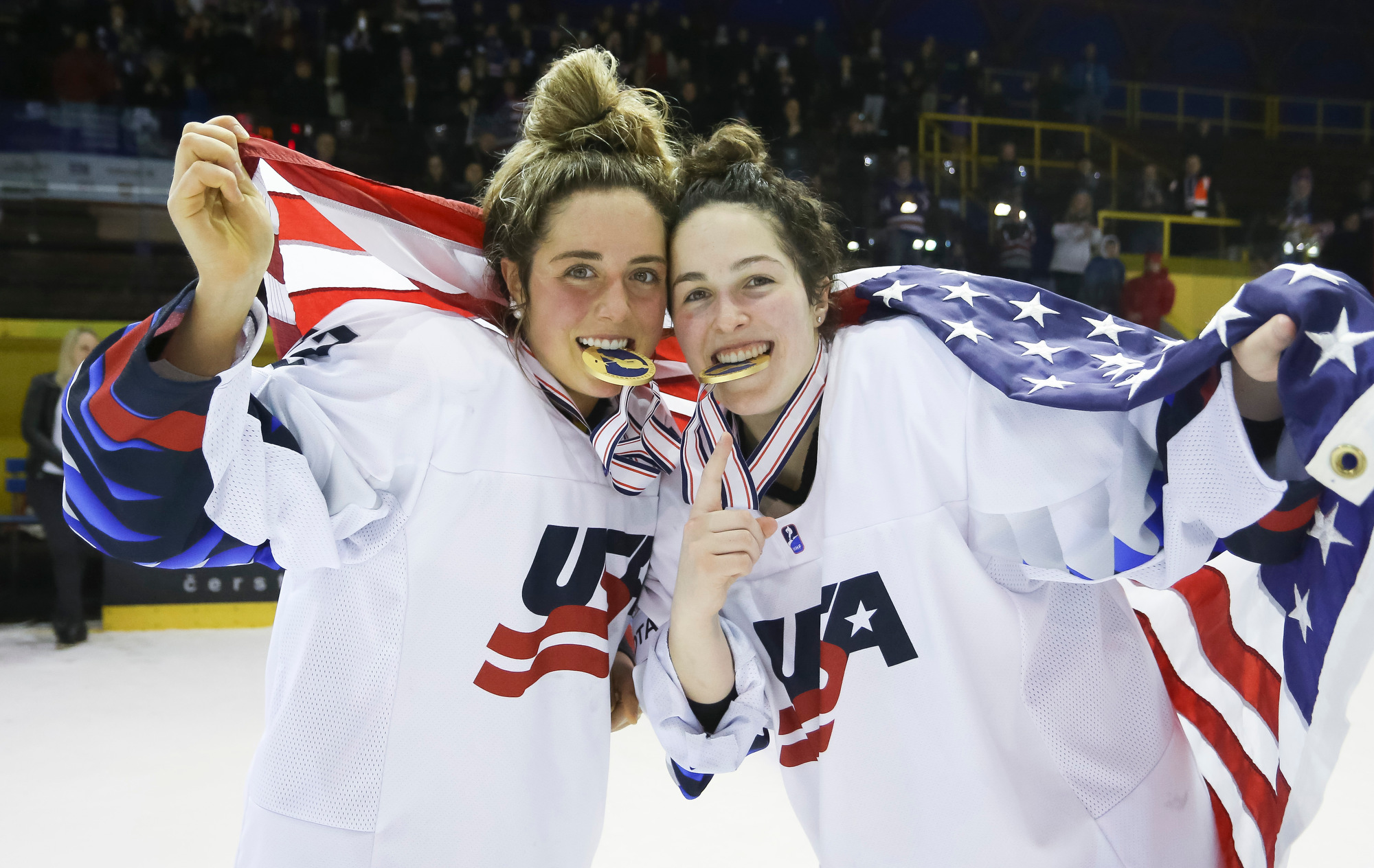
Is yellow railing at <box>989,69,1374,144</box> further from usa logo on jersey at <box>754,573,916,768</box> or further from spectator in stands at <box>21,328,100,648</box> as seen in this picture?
usa logo on jersey at <box>754,573,916,768</box>

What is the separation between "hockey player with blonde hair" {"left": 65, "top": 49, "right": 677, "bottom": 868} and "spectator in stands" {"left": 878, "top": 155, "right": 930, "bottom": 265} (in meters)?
5.49

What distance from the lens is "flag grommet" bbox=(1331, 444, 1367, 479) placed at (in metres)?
1.09

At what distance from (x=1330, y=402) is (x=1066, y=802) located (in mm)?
680

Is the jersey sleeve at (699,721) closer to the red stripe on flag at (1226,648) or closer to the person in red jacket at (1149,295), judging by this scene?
the red stripe on flag at (1226,648)

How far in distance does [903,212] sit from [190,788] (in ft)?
19.1

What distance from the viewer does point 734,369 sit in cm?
157

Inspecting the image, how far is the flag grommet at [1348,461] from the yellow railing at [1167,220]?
7762mm

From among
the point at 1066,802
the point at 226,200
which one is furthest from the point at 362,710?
the point at 1066,802

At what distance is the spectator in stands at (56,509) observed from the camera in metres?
5.25

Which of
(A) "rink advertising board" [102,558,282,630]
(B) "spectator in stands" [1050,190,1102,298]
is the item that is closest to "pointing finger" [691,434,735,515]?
(A) "rink advertising board" [102,558,282,630]

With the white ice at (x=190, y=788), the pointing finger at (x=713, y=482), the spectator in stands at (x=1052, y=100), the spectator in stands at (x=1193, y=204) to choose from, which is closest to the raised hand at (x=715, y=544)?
the pointing finger at (x=713, y=482)

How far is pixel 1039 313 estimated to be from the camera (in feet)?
5.24

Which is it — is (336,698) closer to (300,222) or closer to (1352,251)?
(300,222)

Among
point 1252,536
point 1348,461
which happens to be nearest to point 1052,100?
point 1252,536
